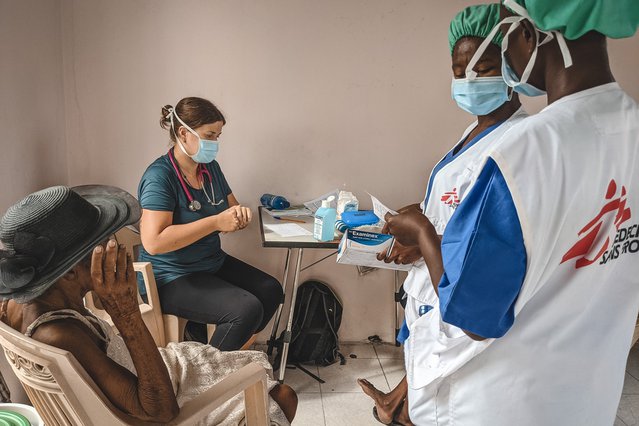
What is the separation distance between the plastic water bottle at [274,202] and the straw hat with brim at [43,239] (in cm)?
159

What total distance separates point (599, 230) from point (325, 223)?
1384 millimetres

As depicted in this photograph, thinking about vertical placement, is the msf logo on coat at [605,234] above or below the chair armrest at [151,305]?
above

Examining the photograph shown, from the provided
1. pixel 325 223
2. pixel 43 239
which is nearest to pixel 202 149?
pixel 325 223

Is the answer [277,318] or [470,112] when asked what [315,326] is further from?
[470,112]

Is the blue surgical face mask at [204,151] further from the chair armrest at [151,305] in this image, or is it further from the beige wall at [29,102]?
the beige wall at [29,102]

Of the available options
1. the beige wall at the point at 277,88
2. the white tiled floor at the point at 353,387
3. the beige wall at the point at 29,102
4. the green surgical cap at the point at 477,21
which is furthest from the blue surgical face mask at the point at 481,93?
the beige wall at the point at 29,102

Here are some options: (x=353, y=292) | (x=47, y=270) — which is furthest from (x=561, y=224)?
(x=353, y=292)

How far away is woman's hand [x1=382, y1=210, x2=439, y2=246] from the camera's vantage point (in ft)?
3.80

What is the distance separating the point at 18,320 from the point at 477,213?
103cm

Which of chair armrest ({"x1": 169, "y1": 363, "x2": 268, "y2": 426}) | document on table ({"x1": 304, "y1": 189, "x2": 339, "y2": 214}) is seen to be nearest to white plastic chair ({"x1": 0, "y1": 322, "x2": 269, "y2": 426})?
chair armrest ({"x1": 169, "y1": 363, "x2": 268, "y2": 426})

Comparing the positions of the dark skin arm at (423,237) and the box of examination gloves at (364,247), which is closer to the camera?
the dark skin arm at (423,237)

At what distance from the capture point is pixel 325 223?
2213 mm

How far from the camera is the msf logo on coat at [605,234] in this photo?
890mm

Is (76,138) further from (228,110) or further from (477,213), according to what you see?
(477,213)
